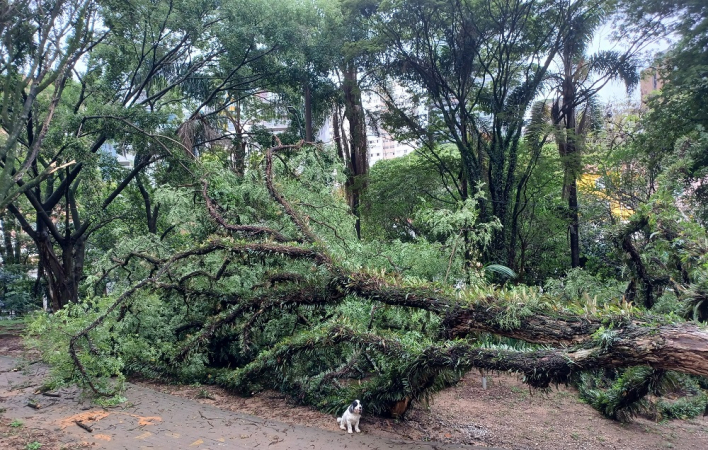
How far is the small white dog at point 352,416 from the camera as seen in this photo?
5.96 metres

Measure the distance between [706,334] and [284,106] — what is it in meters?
14.2

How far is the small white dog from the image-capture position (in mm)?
5965

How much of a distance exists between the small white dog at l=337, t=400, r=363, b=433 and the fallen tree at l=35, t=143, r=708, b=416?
45cm

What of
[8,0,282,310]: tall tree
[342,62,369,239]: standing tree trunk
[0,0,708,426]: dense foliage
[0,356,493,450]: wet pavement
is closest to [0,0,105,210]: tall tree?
[0,0,708,426]: dense foliage

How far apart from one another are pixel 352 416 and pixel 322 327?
114cm

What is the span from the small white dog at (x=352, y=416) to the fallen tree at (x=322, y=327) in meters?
0.45

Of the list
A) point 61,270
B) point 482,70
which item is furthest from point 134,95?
point 482,70

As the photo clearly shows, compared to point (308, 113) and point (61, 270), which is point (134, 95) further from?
point (61, 270)

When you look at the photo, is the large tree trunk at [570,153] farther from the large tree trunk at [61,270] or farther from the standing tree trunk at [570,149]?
the large tree trunk at [61,270]

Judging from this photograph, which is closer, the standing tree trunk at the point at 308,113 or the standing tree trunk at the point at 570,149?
the standing tree trunk at the point at 570,149

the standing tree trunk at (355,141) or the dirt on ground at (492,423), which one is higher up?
the standing tree trunk at (355,141)

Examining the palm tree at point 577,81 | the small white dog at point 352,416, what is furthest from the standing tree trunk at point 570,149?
the small white dog at point 352,416

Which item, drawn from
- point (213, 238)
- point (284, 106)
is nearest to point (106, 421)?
point (213, 238)

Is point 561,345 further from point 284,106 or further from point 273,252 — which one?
point 284,106
